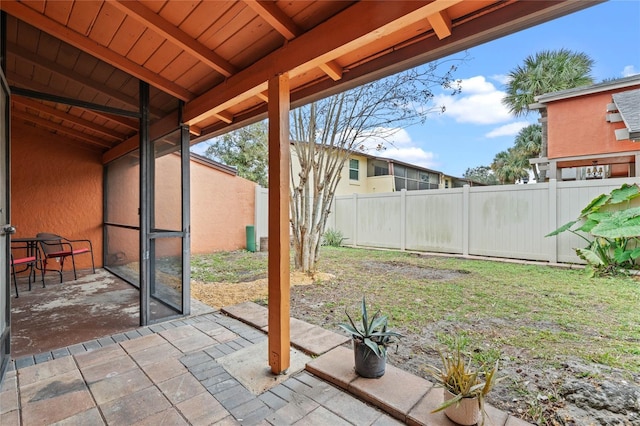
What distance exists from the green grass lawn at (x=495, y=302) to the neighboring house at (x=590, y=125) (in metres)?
3.70

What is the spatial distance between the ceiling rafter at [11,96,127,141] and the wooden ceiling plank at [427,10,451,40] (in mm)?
4540

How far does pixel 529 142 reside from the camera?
14.2 m

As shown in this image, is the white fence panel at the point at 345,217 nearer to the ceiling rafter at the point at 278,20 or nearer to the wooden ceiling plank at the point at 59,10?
the ceiling rafter at the point at 278,20

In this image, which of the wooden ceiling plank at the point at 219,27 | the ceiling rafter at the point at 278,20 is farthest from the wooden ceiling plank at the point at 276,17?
the wooden ceiling plank at the point at 219,27

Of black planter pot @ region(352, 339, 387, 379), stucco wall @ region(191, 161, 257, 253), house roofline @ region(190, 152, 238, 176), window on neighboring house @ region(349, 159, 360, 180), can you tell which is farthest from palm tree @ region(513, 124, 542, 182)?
black planter pot @ region(352, 339, 387, 379)

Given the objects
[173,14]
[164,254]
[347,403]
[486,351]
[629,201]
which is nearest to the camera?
[347,403]

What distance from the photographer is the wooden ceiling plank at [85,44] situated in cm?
201

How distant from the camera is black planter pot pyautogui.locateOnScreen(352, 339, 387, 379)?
188cm

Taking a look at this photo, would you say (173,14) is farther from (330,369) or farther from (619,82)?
(619,82)

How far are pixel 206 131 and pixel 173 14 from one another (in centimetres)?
178

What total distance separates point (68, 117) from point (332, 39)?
4440 mm

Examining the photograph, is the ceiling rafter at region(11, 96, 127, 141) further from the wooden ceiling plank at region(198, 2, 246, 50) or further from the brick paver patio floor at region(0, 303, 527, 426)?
the brick paver patio floor at region(0, 303, 527, 426)

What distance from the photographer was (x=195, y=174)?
7117 mm

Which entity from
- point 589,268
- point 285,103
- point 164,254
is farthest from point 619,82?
point 164,254
